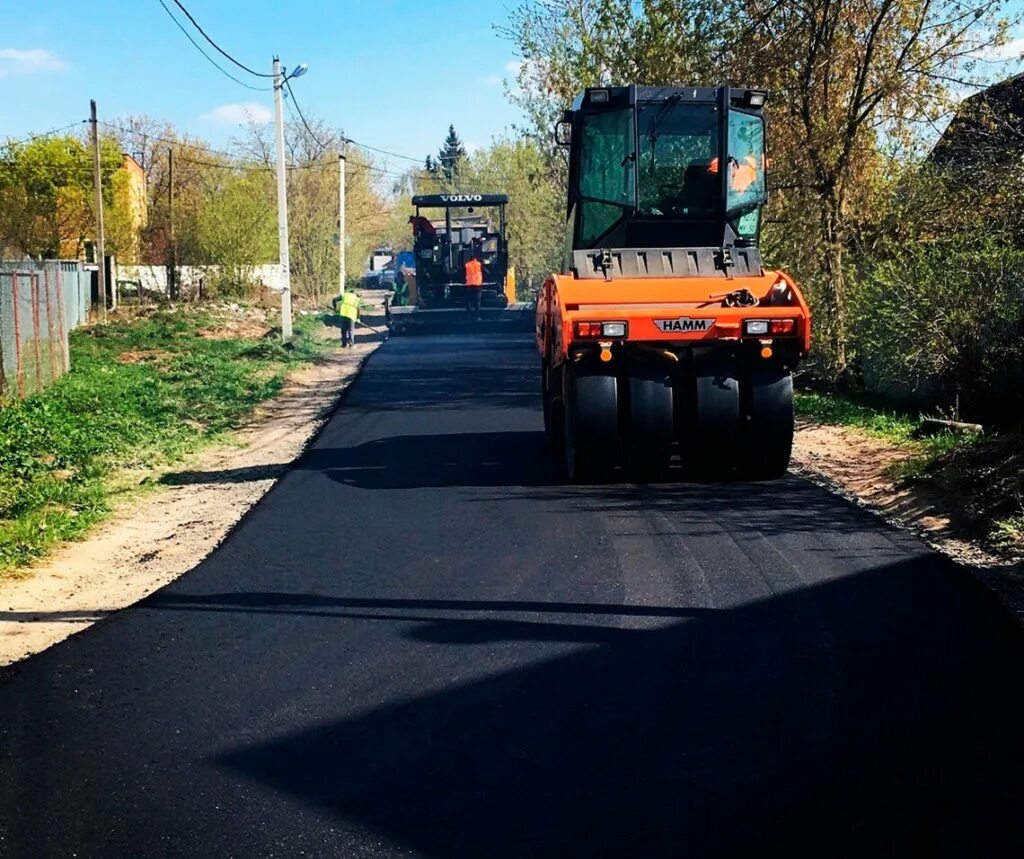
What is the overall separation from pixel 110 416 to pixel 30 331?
2.74 meters

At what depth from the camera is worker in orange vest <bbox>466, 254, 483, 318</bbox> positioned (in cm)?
3419

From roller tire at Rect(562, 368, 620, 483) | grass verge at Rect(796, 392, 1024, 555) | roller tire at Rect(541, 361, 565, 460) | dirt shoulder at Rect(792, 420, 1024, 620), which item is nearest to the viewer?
dirt shoulder at Rect(792, 420, 1024, 620)

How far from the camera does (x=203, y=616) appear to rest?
7055 millimetres

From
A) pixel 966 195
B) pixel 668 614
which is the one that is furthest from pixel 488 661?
pixel 966 195

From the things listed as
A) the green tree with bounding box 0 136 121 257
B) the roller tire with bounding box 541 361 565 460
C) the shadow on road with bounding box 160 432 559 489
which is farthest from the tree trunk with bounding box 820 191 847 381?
the green tree with bounding box 0 136 121 257

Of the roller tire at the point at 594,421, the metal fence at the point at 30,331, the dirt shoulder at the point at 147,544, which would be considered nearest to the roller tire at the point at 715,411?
the roller tire at the point at 594,421

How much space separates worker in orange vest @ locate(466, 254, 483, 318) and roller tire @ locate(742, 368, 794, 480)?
23.5 metres

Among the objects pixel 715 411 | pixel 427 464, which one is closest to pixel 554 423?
pixel 427 464

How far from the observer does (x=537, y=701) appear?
541 cm

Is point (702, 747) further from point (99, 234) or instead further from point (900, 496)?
point (99, 234)

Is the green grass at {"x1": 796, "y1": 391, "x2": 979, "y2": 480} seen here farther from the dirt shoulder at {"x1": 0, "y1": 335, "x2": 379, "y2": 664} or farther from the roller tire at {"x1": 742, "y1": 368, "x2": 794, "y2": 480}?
the dirt shoulder at {"x1": 0, "y1": 335, "x2": 379, "y2": 664}

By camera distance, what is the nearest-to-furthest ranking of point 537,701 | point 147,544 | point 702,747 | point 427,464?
point 702,747
point 537,701
point 147,544
point 427,464

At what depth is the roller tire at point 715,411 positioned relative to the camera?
34.3 ft

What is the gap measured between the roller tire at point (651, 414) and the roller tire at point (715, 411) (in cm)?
24
